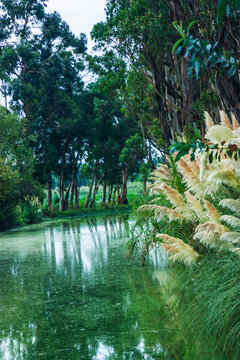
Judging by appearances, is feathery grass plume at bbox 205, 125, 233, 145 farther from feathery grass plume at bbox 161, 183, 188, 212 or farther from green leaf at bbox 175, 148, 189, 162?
green leaf at bbox 175, 148, 189, 162

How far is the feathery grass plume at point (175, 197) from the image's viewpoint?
3599 millimetres

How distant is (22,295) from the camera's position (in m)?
3.85

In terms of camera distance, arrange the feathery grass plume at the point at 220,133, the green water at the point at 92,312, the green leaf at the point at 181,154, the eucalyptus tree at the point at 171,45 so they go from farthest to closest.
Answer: the eucalyptus tree at the point at 171,45 → the feathery grass plume at the point at 220,133 → the green water at the point at 92,312 → the green leaf at the point at 181,154

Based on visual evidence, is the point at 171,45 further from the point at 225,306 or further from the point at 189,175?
the point at 225,306

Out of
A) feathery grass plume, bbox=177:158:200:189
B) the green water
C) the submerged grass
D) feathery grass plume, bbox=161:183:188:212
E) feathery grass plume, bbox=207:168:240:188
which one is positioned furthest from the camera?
feathery grass plume, bbox=161:183:188:212

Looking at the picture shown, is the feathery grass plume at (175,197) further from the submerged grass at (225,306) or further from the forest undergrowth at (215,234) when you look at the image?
the submerged grass at (225,306)

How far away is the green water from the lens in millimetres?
2344

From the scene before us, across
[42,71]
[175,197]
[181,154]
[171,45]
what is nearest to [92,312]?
[175,197]

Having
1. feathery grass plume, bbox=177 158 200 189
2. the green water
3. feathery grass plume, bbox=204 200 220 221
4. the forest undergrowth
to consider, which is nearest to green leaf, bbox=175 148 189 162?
the forest undergrowth

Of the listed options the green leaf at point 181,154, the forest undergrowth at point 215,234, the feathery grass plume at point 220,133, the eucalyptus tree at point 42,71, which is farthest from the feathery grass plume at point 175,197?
the eucalyptus tree at point 42,71

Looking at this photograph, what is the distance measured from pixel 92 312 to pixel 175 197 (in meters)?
1.17

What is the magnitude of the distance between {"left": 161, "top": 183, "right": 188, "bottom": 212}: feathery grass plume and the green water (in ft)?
2.23

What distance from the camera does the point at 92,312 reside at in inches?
123

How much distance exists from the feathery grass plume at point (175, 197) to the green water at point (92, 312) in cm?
68
